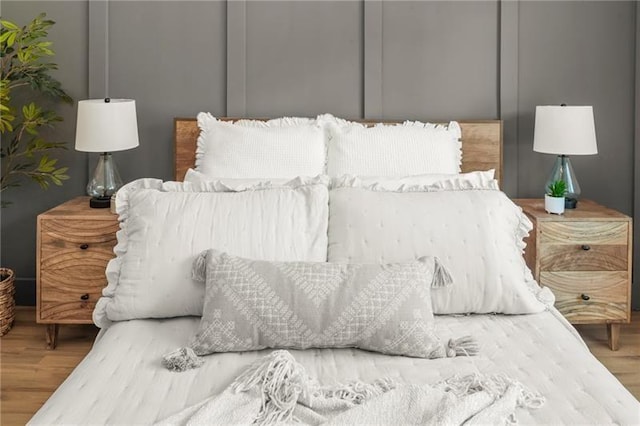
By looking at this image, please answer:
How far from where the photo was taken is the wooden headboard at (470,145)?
11.6ft

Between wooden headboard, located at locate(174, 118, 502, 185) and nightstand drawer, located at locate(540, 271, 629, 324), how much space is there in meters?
0.61

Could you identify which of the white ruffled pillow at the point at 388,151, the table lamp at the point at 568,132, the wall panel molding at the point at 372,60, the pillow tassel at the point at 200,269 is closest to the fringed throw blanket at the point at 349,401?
the pillow tassel at the point at 200,269

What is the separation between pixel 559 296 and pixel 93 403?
217 cm

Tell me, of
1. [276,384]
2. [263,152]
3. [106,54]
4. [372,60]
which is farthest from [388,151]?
[276,384]

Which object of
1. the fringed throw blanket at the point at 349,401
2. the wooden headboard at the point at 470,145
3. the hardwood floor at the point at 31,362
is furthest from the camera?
the wooden headboard at the point at 470,145

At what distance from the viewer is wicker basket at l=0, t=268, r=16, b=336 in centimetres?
353

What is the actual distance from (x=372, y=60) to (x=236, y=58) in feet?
2.15

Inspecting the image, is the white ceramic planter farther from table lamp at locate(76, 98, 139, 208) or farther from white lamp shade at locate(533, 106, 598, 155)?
table lamp at locate(76, 98, 139, 208)

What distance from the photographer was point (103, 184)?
11.3ft

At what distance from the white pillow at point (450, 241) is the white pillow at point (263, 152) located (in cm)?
75

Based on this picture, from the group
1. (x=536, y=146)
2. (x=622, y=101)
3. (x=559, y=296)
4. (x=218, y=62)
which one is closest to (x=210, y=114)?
(x=218, y=62)

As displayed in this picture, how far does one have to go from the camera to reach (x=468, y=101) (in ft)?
→ 12.1

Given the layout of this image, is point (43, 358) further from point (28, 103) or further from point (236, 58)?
point (236, 58)

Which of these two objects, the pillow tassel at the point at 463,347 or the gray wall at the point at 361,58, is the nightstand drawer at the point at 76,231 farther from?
the pillow tassel at the point at 463,347
